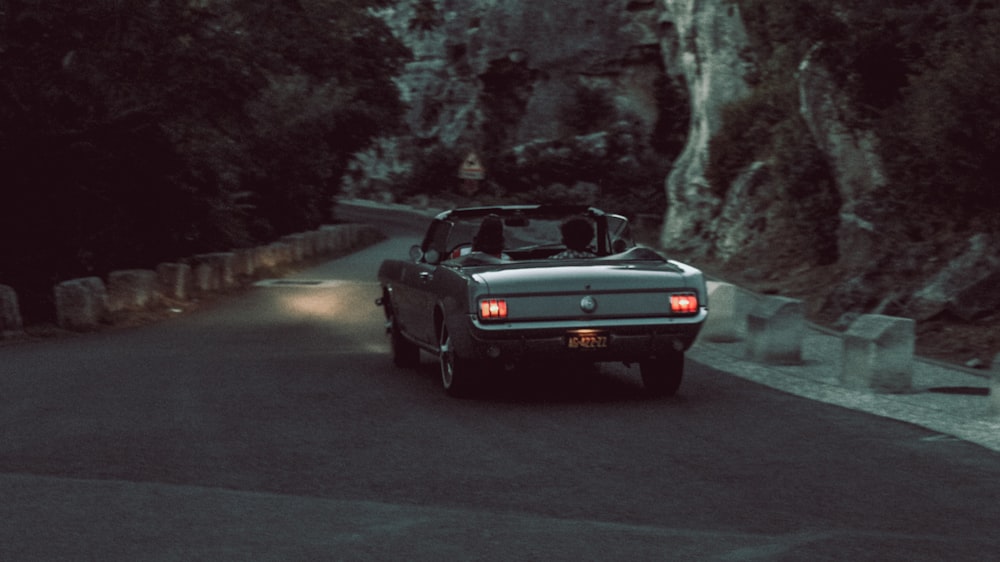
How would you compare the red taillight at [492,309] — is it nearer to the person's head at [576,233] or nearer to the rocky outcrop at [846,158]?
the person's head at [576,233]

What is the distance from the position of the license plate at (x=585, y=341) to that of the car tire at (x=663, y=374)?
80 centimetres

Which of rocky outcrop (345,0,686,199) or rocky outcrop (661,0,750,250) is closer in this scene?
rocky outcrop (661,0,750,250)

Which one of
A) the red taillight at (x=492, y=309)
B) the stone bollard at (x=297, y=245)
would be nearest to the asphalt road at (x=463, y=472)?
the red taillight at (x=492, y=309)

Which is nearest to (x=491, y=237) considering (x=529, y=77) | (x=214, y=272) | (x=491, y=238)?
(x=491, y=238)

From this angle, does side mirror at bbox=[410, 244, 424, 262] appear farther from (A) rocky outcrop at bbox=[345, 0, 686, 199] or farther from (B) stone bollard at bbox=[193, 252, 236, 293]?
(A) rocky outcrop at bbox=[345, 0, 686, 199]

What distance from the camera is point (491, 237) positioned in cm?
1141

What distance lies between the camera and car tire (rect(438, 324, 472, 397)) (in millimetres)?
10672

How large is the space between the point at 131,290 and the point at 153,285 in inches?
42.6

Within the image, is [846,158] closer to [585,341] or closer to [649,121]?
[585,341]

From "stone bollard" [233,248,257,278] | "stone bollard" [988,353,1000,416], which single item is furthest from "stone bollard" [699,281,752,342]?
"stone bollard" [233,248,257,278]

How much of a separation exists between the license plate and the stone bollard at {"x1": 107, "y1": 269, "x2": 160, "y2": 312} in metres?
11.0

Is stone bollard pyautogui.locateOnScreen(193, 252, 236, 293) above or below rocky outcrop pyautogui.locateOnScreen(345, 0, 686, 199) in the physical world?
below

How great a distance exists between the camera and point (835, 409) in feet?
33.7

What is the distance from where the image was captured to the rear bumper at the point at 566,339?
1023 cm
